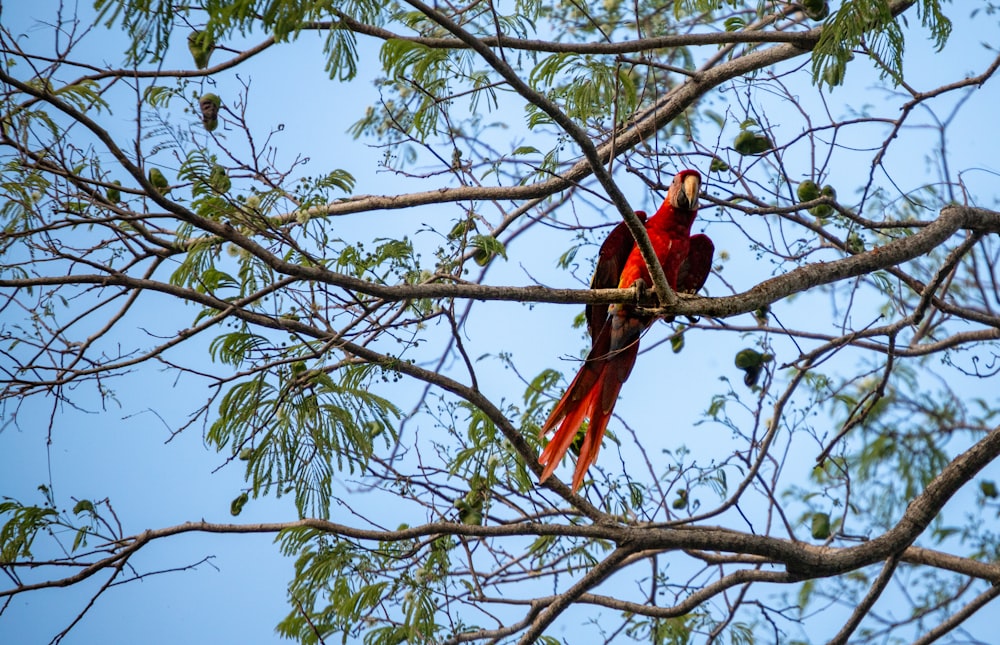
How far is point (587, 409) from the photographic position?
2.96m

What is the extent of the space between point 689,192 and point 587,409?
2.87 feet

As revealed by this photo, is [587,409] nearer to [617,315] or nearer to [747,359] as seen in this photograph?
[617,315]

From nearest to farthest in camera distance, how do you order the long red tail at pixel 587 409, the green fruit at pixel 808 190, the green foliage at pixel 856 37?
the green foliage at pixel 856 37 → the green fruit at pixel 808 190 → the long red tail at pixel 587 409

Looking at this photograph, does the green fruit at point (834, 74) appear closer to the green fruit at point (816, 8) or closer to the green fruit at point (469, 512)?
the green fruit at point (816, 8)

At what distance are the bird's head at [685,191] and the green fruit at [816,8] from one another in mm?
730

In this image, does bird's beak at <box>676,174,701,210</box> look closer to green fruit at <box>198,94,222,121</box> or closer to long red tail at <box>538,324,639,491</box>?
long red tail at <box>538,324,639,491</box>

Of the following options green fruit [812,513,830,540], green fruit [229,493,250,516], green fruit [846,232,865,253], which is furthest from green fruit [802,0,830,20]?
green fruit [229,493,250,516]

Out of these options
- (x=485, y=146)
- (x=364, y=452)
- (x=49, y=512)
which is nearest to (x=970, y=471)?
(x=364, y=452)

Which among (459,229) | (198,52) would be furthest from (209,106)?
(459,229)

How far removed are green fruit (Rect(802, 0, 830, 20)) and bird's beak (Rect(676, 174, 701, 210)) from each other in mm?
741

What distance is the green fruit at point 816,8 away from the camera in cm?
254

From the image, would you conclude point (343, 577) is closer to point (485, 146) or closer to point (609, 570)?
point (609, 570)

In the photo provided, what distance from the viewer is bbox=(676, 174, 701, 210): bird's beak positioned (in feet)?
10.4

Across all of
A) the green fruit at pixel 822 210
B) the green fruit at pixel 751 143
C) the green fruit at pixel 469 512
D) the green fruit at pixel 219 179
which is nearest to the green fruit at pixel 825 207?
the green fruit at pixel 822 210
